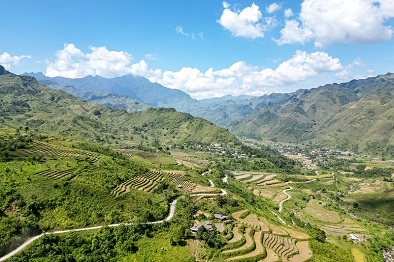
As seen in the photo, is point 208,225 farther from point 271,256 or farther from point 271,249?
point 271,256

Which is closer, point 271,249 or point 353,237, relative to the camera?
point 271,249

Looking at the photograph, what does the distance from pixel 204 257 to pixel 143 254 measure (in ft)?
32.3

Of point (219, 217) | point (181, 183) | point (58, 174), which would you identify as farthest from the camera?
point (181, 183)

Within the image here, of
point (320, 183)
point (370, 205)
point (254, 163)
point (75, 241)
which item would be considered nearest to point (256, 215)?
point (75, 241)

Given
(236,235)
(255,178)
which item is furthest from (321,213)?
(236,235)

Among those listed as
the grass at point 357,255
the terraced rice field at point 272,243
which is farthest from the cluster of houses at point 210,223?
the grass at point 357,255

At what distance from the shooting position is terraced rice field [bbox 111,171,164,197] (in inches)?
2827

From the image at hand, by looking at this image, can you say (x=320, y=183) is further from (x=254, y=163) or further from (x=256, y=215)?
(x=256, y=215)

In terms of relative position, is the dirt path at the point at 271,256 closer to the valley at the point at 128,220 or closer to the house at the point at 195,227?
the valley at the point at 128,220

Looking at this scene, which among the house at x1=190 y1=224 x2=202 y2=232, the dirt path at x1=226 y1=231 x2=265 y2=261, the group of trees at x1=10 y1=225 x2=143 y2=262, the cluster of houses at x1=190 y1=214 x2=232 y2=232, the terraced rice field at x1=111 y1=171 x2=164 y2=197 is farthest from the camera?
the terraced rice field at x1=111 y1=171 x2=164 y2=197

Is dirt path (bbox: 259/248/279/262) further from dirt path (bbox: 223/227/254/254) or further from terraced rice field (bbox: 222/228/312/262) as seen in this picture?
dirt path (bbox: 223/227/254/254)

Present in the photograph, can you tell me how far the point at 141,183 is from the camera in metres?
81.4

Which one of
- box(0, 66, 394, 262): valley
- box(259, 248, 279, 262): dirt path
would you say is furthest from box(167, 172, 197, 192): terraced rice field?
box(259, 248, 279, 262): dirt path

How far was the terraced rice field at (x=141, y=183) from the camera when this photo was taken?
71794 mm
